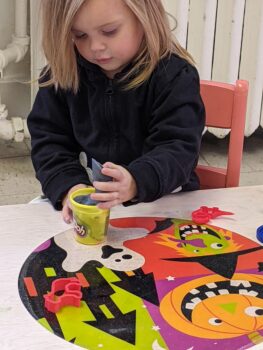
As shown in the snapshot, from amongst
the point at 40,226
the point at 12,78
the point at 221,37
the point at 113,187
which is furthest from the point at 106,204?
the point at 12,78

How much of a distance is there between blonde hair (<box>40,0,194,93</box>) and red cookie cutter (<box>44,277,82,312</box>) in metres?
0.45

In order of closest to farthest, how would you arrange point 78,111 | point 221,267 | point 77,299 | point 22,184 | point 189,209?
1. point 77,299
2. point 221,267
3. point 189,209
4. point 78,111
5. point 22,184

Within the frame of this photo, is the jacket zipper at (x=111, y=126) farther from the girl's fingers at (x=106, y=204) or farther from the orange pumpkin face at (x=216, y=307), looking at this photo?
the orange pumpkin face at (x=216, y=307)

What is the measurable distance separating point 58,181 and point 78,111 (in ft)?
0.56

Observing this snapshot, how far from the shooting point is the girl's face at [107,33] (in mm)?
1082

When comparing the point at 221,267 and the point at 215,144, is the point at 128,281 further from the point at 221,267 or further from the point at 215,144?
the point at 215,144

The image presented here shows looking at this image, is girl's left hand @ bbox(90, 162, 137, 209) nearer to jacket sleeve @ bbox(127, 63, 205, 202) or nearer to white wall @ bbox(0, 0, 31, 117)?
jacket sleeve @ bbox(127, 63, 205, 202)

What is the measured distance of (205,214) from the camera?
1.09 meters

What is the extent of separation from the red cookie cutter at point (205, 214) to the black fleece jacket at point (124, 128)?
0.22ft

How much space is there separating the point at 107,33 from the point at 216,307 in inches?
20.2

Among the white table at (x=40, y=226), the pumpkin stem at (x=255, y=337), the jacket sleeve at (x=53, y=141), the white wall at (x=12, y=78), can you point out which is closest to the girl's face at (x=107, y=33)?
the jacket sleeve at (x=53, y=141)

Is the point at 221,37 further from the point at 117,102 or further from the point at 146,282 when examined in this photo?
the point at 146,282

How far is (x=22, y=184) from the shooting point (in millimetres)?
2373

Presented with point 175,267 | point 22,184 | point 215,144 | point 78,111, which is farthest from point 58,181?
point 215,144
